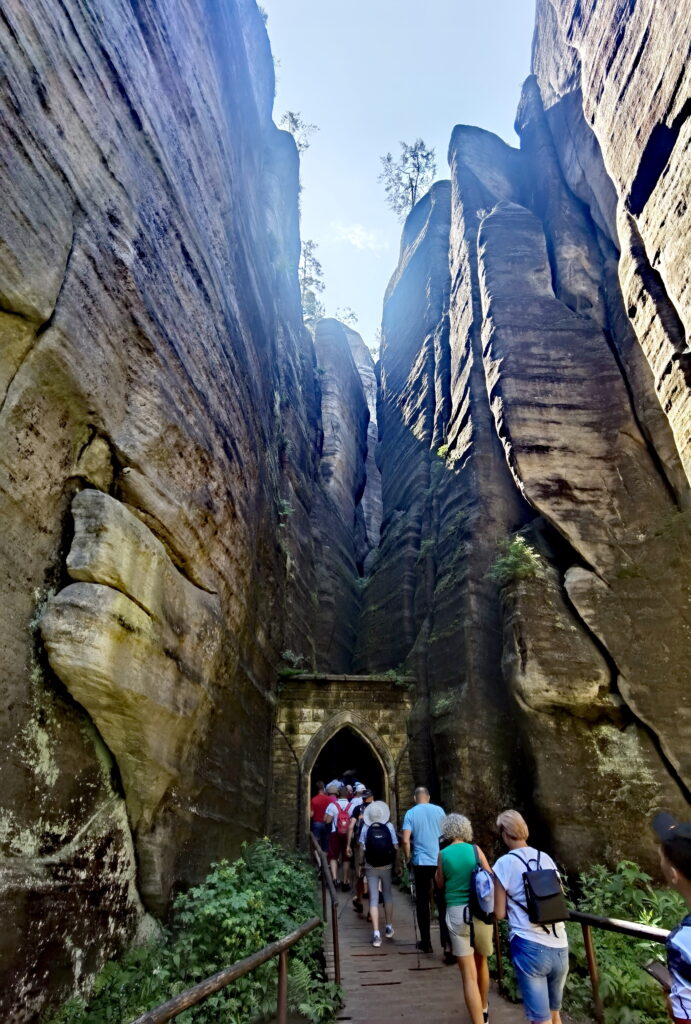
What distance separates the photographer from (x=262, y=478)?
10906mm

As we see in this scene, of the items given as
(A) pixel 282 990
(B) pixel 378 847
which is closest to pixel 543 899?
(A) pixel 282 990

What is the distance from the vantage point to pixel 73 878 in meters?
4.07

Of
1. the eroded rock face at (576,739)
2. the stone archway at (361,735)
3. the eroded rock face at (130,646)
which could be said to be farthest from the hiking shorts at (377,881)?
the stone archway at (361,735)

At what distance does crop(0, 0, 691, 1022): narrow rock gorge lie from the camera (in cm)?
415

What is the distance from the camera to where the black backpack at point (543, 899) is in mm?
3180

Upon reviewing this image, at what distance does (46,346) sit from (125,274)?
1571 mm

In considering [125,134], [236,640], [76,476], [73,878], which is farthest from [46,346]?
[236,640]

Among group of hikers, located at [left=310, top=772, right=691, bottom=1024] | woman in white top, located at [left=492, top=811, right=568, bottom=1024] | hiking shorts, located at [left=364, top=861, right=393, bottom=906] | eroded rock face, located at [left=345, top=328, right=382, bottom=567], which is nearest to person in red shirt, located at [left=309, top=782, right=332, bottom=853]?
hiking shorts, located at [left=364, top=861, right=393, bottom=906]

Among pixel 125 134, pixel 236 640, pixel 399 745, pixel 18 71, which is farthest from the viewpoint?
pixel 399 745

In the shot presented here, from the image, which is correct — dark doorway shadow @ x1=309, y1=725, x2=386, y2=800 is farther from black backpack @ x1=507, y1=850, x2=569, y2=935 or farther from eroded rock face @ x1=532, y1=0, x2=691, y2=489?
black backpack @ x1=507, y1=850, x2=569, y2=935

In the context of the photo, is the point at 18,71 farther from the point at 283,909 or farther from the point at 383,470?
the point at 383,470

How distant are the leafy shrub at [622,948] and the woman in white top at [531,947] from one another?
215cm

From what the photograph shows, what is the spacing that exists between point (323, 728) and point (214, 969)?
23.9ft

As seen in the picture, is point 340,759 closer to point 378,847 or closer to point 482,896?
point 378,847
